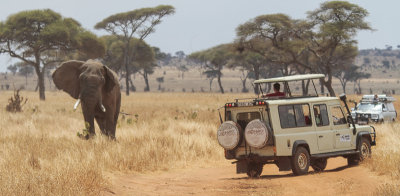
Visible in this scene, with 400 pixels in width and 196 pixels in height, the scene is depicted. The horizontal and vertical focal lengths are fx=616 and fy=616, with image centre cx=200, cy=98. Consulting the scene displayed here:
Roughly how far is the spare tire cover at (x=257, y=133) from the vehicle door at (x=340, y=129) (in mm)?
2322

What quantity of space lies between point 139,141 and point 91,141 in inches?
73.7

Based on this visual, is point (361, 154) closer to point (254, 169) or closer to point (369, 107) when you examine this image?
point (254, 169)

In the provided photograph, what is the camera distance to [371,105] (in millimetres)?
29062

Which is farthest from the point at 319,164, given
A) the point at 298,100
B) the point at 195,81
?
the point at 195,81

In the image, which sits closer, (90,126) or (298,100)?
(298,100)

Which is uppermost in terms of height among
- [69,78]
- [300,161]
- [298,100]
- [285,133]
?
[69,78]

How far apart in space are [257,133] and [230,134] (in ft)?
2.29

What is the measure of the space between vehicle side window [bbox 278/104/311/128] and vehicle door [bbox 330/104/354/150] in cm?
78

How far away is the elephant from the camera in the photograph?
1712cm

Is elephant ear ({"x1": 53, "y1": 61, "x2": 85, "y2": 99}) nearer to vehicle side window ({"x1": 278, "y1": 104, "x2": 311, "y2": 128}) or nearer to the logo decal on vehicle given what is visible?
vehicle side window ({"x1": 278, "y1": 104, "x2": 311, "y2": 128})

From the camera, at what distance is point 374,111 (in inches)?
1116

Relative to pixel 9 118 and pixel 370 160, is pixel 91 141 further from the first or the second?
pixel 9 118

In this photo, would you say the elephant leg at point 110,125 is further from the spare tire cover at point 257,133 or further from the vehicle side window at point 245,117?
the spare tire cover at point 257,133

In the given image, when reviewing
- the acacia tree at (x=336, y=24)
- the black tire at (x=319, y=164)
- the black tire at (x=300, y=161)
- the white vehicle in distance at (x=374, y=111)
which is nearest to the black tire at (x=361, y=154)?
the black tire at (x=319, y=164)
